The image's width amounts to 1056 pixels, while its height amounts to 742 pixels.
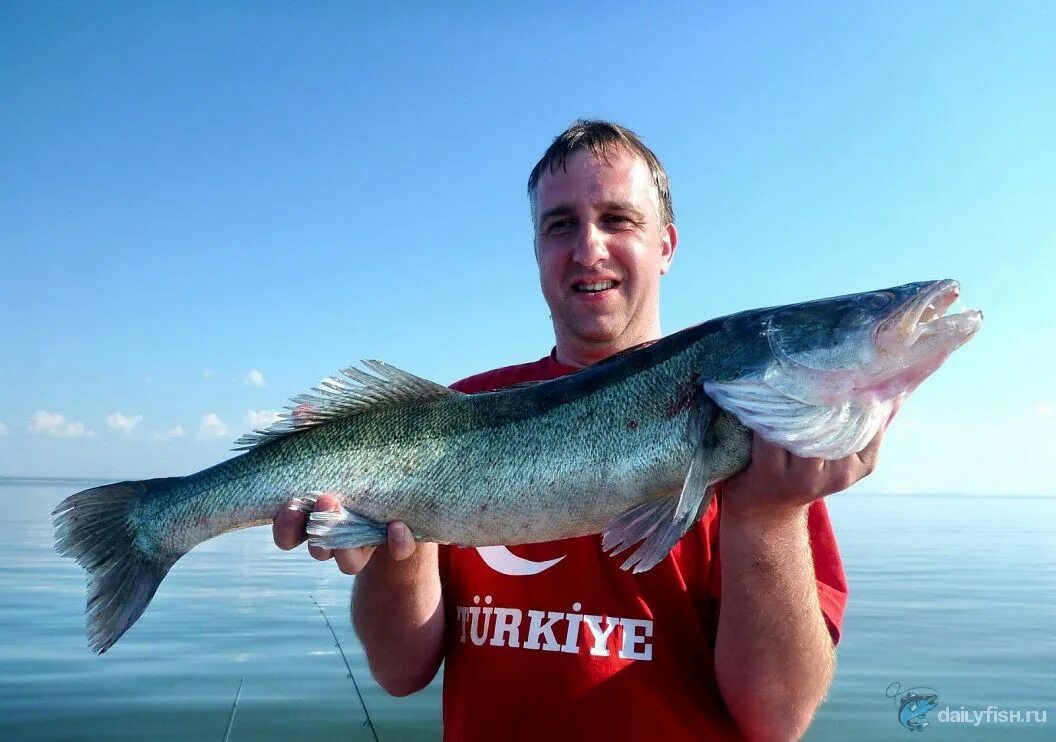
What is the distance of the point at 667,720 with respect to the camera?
283 cm

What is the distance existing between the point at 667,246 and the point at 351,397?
6.72 feet

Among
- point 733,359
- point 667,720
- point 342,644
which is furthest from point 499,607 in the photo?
point 342,644

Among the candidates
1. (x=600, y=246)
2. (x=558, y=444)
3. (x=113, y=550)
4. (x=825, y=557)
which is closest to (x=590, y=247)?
(x=600, y=246)

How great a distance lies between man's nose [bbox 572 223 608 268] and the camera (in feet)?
12.0

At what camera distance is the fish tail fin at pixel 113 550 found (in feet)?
10.7

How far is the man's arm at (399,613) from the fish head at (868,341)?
1.85 meters

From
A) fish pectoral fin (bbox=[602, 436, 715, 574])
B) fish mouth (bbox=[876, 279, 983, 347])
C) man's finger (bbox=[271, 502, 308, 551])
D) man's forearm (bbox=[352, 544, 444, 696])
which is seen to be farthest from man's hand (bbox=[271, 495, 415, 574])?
fish mouth (bbox=[876, 279, 983, 347])

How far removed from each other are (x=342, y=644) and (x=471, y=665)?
6.67m

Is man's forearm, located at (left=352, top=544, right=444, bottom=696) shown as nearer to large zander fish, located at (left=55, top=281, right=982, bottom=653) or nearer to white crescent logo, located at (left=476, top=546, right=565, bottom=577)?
white crescent logo, located at (left=476, top=546, right=565, bottom=577)

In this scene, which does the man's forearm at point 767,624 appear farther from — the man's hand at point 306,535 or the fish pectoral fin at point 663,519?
the man's hand at point 306,535

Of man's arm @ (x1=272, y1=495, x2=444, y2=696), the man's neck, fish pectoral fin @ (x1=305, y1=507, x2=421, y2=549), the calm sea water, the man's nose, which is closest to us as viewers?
fish pectoral fin @ (x1=305, y1=507, x2=421, y2=549)

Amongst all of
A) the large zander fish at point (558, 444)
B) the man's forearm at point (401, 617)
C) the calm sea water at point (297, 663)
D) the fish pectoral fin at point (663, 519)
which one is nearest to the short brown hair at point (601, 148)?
the large zander fish at point (558, 444)

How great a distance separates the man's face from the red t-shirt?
1.16 m

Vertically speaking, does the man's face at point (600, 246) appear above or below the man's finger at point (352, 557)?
above
